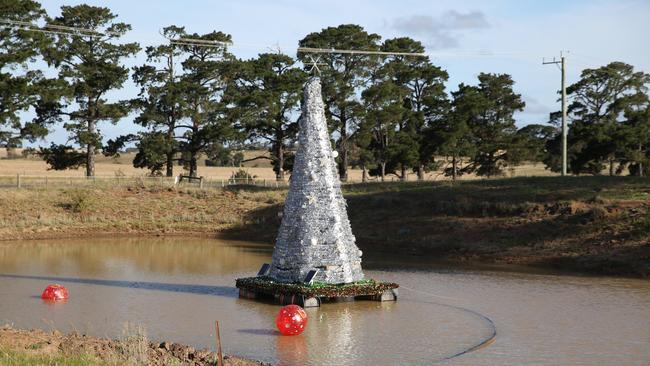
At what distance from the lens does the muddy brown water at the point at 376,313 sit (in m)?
18.7

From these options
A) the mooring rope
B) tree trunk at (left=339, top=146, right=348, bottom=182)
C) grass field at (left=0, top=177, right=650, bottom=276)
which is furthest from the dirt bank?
tree trunk at (left=339, top=146, right=348, bottom=182)

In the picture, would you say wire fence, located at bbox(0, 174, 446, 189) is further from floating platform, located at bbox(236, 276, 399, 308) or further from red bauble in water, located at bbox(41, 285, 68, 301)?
floating platform, located at bbox(236, 276, 399, 308)

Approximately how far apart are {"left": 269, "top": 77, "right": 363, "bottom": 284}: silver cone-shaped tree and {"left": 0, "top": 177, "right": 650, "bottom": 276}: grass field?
15.0m

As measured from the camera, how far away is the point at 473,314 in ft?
77.5

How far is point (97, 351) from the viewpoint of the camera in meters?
15.9

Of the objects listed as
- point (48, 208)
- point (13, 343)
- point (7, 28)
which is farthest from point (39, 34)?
point (13, 343)

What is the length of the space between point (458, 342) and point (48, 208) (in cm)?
3571

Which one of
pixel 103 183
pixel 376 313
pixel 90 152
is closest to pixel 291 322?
pixel 376 313

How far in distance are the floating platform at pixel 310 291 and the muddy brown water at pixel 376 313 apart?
331 millimetres

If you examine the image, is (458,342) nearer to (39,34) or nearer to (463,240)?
(463,240)

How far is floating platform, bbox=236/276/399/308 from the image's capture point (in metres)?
23.4

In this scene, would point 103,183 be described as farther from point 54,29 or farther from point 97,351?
point 97,351

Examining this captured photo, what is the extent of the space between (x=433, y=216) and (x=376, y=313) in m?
22.9

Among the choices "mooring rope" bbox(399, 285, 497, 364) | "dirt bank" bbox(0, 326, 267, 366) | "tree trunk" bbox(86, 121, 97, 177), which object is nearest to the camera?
"dirt bank" bbox(0, 326, 267, 366)
